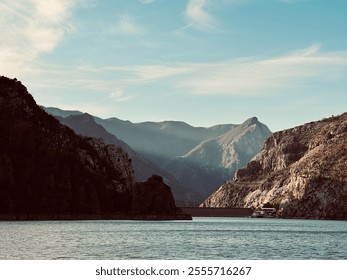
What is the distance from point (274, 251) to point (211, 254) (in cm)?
1658

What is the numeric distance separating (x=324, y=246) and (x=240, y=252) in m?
28.7

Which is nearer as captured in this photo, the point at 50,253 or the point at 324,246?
the point at 50,253

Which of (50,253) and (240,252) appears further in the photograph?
(240,252)

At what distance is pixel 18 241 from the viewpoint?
169m
